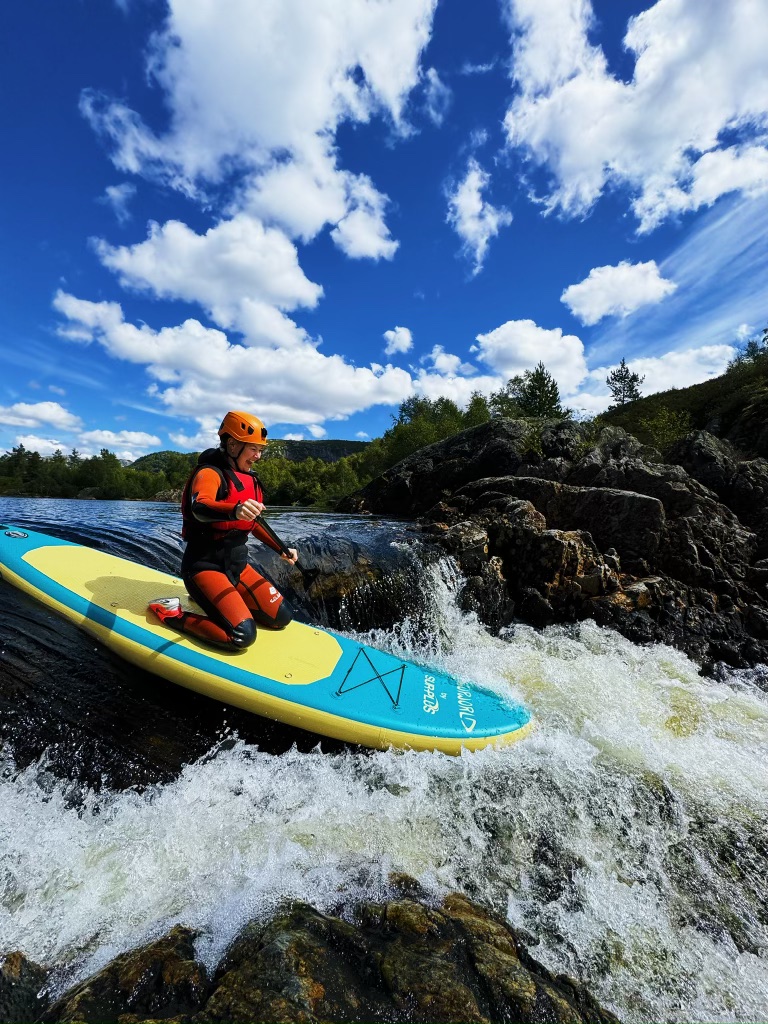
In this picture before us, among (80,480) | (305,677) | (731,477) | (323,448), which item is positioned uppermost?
(323,448)

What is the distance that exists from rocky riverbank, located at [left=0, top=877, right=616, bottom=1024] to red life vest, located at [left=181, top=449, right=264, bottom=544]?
3096mm

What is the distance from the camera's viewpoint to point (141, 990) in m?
2.12

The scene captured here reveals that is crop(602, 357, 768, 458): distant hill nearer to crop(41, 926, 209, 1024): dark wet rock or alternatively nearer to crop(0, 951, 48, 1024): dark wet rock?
crop(41, 926, 209, 1024): dark wet rock

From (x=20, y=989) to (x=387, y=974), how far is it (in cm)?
178

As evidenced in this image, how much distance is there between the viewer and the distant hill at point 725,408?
2452 cm

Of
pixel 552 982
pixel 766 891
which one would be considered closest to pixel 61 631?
pixel 552 982

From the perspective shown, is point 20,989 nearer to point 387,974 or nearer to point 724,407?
point 387,974

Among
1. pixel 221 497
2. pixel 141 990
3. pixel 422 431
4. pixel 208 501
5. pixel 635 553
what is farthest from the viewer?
pixel 422 431

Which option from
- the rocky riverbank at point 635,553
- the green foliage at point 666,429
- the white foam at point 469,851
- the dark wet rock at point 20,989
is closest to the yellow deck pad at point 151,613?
the white foam at point 469,851

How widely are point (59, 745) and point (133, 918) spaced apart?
5.89ft

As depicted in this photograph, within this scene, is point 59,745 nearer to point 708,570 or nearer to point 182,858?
point 182,858

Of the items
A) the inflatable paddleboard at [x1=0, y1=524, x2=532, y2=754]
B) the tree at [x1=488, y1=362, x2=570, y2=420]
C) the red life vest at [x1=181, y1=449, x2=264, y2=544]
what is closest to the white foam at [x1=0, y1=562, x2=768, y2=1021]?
the inflatable paddleboard at [x1=0, y1=524, x2=532, y2=754]

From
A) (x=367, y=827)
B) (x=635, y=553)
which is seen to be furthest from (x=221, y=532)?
(x=635, y=553)

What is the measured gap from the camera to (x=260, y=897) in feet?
8.98
